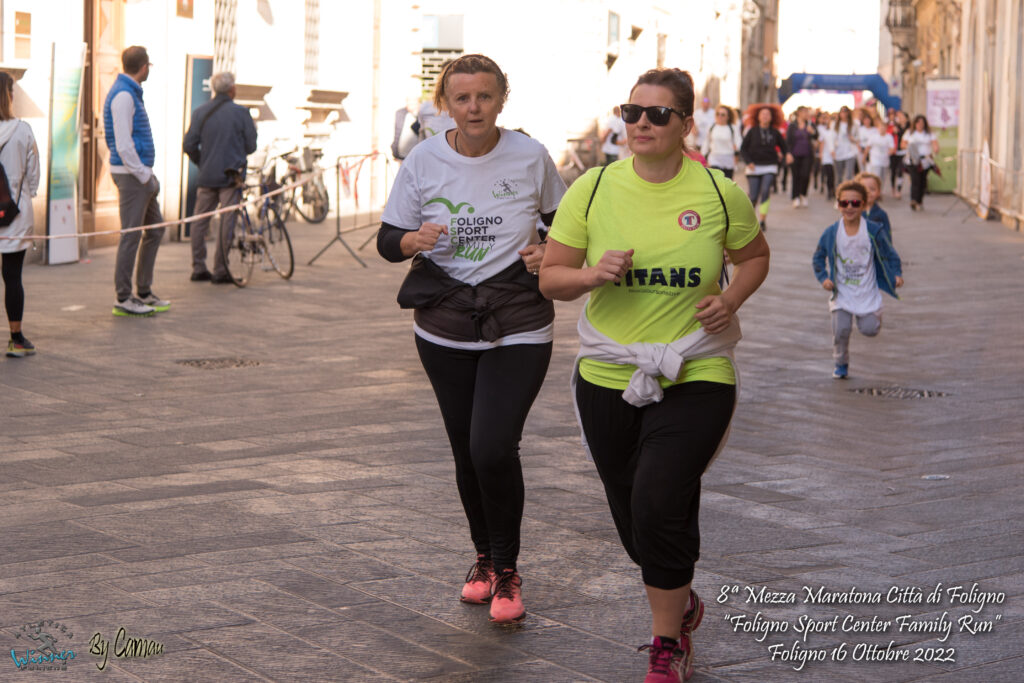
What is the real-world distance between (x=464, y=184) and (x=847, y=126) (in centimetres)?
2607

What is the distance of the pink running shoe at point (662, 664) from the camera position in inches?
169

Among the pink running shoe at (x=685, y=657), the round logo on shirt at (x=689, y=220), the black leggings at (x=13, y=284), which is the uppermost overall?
the round logo on shirt at (x=689, y=220)

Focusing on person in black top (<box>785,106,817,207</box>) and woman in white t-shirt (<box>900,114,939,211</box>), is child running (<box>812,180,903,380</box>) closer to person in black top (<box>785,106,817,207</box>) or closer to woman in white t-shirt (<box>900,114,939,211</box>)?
woman in white t-shirt (<box>900,114,939,211</box>)

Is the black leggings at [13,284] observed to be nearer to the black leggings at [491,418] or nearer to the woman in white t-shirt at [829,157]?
the black leggings at [491,418]

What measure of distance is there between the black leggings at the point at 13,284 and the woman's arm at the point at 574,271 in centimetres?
648

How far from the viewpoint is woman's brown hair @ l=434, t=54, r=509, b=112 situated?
4895 mm

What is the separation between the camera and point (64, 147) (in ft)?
52.1

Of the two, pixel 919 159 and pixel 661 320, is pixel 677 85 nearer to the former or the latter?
pixel 661 320

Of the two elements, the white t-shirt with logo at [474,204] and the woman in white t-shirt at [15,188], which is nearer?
the white t-shirt with logo at [474,204]

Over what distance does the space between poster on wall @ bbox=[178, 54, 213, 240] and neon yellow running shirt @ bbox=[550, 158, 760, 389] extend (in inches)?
593

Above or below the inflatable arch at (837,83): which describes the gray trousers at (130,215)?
below

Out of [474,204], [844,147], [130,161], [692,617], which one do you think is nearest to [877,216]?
[130,161]

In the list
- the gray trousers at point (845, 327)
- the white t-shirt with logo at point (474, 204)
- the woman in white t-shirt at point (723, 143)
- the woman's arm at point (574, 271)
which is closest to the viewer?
the woman's arm at point (574, 271)

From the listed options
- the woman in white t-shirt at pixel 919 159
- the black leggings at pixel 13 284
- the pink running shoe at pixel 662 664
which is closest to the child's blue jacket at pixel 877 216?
the black leggings at pixel 13 284
